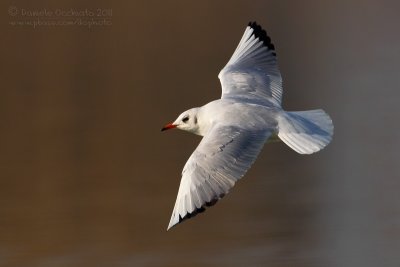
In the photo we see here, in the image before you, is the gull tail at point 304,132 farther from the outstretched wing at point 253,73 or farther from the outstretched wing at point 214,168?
the outstretched wing at point 253,73

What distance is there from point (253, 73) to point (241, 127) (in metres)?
1.12

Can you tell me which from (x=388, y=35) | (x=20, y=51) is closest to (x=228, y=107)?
(x=20, y=51)

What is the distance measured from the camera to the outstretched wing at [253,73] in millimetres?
7254

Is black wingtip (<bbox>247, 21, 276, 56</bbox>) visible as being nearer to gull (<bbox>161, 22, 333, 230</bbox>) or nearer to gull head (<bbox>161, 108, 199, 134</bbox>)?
gull (<bbox>161, 22, 333, 230</bbox>)

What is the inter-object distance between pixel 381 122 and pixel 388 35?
9.02 feet

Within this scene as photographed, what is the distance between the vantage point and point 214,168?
6000 millimetres

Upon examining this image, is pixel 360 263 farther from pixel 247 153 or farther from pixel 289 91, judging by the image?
pixel 289 91

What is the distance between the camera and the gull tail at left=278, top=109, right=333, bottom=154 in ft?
21.1

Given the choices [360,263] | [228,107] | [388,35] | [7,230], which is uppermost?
[388,35]

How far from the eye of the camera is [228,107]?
22.1 feet

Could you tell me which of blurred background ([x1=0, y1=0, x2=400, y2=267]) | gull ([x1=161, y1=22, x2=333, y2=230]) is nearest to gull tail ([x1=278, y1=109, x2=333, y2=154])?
gull ([x1=161, y1=22, x2=333, y2=230])

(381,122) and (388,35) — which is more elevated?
(388,35)

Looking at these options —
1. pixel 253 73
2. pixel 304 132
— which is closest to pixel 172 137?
pixel 253 73

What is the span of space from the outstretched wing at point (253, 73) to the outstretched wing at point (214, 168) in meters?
0.83
